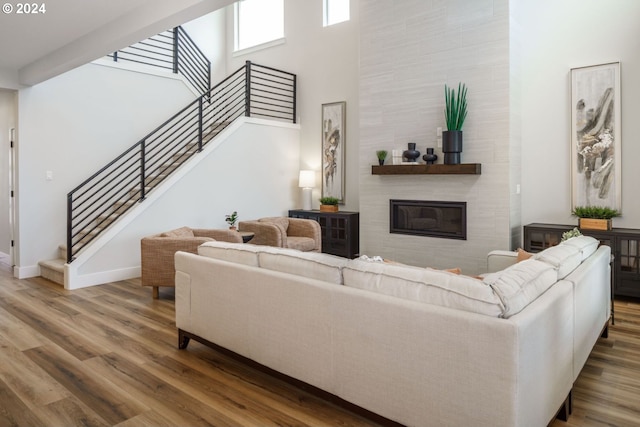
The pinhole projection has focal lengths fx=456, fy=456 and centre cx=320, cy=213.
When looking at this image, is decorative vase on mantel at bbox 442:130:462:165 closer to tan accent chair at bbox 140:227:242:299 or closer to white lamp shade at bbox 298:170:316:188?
white lamp shade at bbox 298:170:316:188

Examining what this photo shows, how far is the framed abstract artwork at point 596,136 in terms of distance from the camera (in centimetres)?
503

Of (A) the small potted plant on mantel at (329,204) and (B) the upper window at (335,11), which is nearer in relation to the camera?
(A) the small potted plant on mantel at (329,204)

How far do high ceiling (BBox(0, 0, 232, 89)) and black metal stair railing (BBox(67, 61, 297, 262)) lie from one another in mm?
1441

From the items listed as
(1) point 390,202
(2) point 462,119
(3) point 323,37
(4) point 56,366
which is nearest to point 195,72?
(3) point 323,37

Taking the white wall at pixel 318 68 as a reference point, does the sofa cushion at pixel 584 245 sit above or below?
below

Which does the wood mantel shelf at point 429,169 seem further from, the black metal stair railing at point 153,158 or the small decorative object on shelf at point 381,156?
the black metal stair railing at point 153,158

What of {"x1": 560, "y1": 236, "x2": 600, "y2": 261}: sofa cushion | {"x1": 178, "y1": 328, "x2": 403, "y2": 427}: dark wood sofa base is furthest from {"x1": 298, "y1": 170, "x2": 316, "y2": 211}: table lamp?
{"x1": 560, "y1": 236, "x2": 600, "y2": 261}: sofa cushion

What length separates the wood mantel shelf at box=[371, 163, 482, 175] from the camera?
533cm

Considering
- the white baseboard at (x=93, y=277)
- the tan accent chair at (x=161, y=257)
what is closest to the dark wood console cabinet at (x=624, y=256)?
the tan accent chair at (x=161, y=257)

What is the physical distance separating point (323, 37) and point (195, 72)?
2.49m

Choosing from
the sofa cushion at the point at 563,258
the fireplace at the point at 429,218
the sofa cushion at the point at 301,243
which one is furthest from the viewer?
the sofa cushion at the point at 301,243

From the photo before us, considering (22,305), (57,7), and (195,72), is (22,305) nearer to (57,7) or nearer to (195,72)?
(57,7)

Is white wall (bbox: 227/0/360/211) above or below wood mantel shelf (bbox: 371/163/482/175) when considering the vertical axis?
above

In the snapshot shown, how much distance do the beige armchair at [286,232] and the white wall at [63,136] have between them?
231cm
